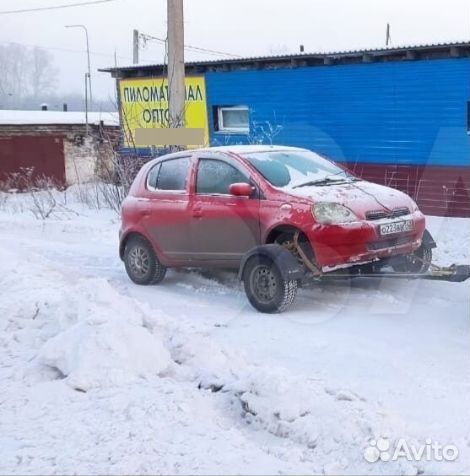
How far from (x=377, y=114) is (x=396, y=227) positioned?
26.5 feet

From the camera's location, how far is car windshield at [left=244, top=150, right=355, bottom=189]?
711cm

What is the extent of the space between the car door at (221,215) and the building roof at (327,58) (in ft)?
23.8

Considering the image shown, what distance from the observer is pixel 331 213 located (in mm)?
6551

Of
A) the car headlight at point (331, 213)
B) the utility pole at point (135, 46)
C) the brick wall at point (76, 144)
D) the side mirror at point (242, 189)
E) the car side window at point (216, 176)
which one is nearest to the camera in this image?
the car headlight at point (331, 213)

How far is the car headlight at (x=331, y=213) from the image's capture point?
6.51 m

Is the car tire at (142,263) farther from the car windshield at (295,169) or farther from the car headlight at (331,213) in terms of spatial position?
the car headlight at (331,213)

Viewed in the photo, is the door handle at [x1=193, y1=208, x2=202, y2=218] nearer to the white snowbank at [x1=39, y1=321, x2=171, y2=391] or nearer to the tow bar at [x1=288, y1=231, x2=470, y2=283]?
the tow bar at [x1=288, y1=231, x2=470, y2=283]

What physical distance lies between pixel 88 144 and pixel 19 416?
22907mm

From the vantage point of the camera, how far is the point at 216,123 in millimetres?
17656

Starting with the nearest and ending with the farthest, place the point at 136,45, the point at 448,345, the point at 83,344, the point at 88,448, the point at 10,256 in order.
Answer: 1. the point at 88,448
2. the point at 83,344
3. the point at 448,345
4. the point at 10,256
5. the point at 136,45

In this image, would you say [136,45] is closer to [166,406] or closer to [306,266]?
[306,266]

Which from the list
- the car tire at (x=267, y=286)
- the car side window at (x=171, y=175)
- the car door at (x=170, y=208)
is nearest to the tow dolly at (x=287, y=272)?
the car tire at (x=267, y=286)

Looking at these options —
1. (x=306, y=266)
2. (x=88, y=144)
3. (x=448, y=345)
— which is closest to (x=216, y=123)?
(x=88, y=144)

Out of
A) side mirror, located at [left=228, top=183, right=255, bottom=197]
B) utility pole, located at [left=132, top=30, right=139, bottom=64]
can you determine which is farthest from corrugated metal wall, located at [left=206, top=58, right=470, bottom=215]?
utility pole, located at [left=132, top=30, right=139, bottom=64]
